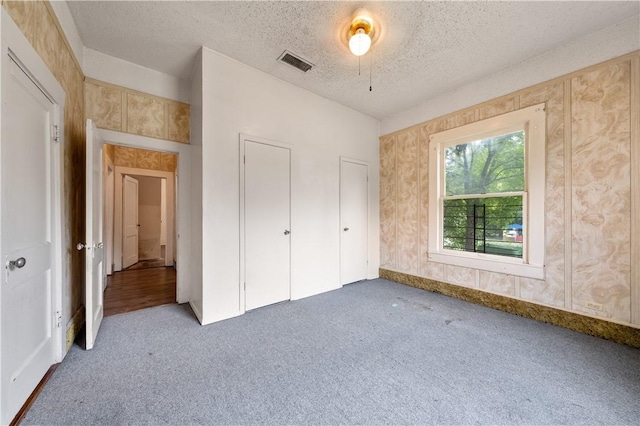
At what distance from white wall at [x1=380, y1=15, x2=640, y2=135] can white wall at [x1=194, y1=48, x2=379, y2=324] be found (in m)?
1.24

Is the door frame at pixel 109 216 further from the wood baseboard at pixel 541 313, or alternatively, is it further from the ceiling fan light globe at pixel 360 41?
the wood baseboard at pixel 541 313

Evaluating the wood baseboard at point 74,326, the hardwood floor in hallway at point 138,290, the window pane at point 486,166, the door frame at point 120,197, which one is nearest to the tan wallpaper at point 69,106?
the wood baseboard at point 74,326

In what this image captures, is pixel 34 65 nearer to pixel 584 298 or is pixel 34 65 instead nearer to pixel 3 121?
pixel 3 121

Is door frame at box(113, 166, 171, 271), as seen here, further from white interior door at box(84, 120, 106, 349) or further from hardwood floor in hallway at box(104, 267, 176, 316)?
white interior door at box(84, 120, 106, 349)

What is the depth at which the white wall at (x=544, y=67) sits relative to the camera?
87.3 inches

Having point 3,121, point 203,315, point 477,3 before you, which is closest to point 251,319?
point 203,315

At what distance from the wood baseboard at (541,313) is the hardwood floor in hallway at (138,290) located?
3.74 metres

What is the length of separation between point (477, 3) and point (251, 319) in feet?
12.0

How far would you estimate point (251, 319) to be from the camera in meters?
2.67

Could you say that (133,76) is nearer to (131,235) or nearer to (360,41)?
(360,41)

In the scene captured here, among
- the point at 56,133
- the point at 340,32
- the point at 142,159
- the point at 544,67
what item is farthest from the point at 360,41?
the point at 142,159

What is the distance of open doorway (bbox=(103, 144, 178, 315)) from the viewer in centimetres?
342

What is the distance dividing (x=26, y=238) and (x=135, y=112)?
6.45ft

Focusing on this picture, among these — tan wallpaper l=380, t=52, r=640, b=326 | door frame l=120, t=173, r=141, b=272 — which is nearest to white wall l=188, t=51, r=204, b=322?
door frame l=120, t=173, r=141, b=272
